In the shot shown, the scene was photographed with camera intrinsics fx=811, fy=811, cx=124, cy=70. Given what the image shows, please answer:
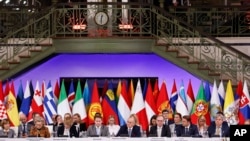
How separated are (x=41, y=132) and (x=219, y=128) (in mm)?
3362

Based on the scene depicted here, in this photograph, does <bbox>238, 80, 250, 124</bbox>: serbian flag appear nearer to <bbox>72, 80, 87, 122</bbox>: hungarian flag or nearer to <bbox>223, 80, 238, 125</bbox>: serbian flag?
<bbox>223, 80, 238, 125</bbox>: serbian flag

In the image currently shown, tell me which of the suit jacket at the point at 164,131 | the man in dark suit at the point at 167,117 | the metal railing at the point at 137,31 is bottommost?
the suit jacket at the point at 164,131

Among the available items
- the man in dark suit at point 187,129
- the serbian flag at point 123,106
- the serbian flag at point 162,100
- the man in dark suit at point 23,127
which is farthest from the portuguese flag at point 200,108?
the man in dark suit at point 23,127

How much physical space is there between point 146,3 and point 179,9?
4.88ft

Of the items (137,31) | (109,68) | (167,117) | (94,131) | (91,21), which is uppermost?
(91,21)

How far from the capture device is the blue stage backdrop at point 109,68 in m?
20.7

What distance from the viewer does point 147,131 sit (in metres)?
16.0

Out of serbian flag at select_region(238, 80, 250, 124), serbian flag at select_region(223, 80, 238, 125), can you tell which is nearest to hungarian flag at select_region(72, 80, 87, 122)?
serbian flag at select_region(223, 80, 238, 125)

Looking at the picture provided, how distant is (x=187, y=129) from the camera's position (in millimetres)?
15477

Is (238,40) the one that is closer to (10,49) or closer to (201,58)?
(201,58)

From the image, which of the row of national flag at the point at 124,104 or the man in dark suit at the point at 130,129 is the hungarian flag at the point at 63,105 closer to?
the row of national flag at the point at 124,104

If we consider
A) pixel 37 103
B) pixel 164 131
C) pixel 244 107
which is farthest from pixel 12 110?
pixel 244 107

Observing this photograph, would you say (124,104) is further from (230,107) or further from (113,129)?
(230,107)

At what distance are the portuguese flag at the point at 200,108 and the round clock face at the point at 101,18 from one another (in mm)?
3299
